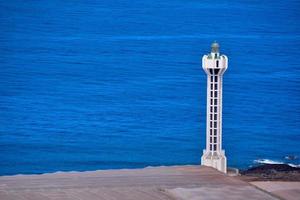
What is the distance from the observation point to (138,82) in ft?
119

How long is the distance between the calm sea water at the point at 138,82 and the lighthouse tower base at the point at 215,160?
5.34 metres

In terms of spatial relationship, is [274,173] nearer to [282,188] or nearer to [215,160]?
[215,160]

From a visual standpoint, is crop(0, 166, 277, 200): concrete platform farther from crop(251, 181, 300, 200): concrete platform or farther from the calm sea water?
the calm sea water

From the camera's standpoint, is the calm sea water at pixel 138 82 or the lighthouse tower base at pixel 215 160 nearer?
the lighthouse tower base at pixel 215 160

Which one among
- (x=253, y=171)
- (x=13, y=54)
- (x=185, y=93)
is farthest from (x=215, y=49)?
(x=13, y=54)

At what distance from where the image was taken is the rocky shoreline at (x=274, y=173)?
18.9 meters

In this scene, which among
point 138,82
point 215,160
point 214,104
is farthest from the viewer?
point 138,82

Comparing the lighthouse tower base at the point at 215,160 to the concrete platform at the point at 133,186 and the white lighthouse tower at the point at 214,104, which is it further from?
the concrete platform at the point at 133,186

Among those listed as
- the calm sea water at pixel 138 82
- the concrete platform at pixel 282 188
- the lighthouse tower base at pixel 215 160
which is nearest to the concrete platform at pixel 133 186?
the concrete platform at pixel 282 188

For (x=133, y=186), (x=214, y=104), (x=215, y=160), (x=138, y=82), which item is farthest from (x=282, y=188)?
(x=138, y=82)

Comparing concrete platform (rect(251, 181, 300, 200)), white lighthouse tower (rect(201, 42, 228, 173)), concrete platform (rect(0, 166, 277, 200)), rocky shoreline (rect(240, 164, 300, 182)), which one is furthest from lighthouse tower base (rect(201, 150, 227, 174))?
concrete platform (rect(0, 166, 277, 200))

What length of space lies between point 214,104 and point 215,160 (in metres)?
0.71

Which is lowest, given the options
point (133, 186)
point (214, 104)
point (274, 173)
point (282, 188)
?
point (133, 186)

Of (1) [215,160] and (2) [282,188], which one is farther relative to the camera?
(1) [215,160]
